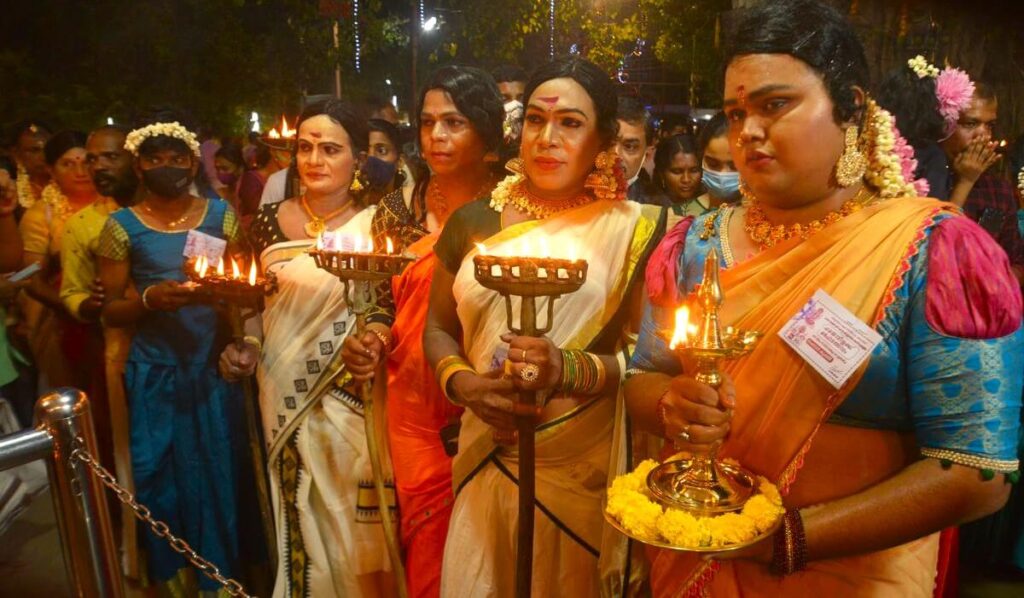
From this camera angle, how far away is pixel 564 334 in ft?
7.66

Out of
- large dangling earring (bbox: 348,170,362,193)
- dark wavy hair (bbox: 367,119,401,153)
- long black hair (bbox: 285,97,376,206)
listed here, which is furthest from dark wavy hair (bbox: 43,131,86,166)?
large dangling earring (bbox: 348,170,362,193)

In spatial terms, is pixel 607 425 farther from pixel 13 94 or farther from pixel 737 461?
pixel 13 94

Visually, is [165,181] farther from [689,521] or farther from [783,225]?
[689,521]

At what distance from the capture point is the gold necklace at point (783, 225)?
1653mm

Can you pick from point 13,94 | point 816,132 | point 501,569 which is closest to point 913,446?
point 816,132

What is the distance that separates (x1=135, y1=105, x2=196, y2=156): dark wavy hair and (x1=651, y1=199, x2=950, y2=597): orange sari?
118 inches

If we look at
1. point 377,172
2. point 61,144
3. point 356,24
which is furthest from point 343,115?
point 356,24

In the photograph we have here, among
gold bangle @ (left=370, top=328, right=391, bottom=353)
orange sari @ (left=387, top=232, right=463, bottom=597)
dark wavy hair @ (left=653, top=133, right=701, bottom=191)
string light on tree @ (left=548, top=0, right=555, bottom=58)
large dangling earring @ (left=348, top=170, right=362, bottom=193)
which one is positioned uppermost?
string light on tree @ (left=548, top=0, right=555, bottom=58)

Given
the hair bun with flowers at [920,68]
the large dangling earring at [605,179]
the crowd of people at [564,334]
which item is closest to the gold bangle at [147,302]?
the crowd of people at [564,334]

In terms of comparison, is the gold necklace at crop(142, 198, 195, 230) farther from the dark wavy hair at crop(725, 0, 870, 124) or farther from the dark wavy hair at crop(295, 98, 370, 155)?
the dark wavy hair at crop(725, 0, 870, 124)

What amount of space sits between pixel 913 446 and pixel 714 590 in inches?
23.2

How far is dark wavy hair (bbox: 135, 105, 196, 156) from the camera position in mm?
3578

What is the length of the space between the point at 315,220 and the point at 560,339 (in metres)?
1.49

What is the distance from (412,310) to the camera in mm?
2992
